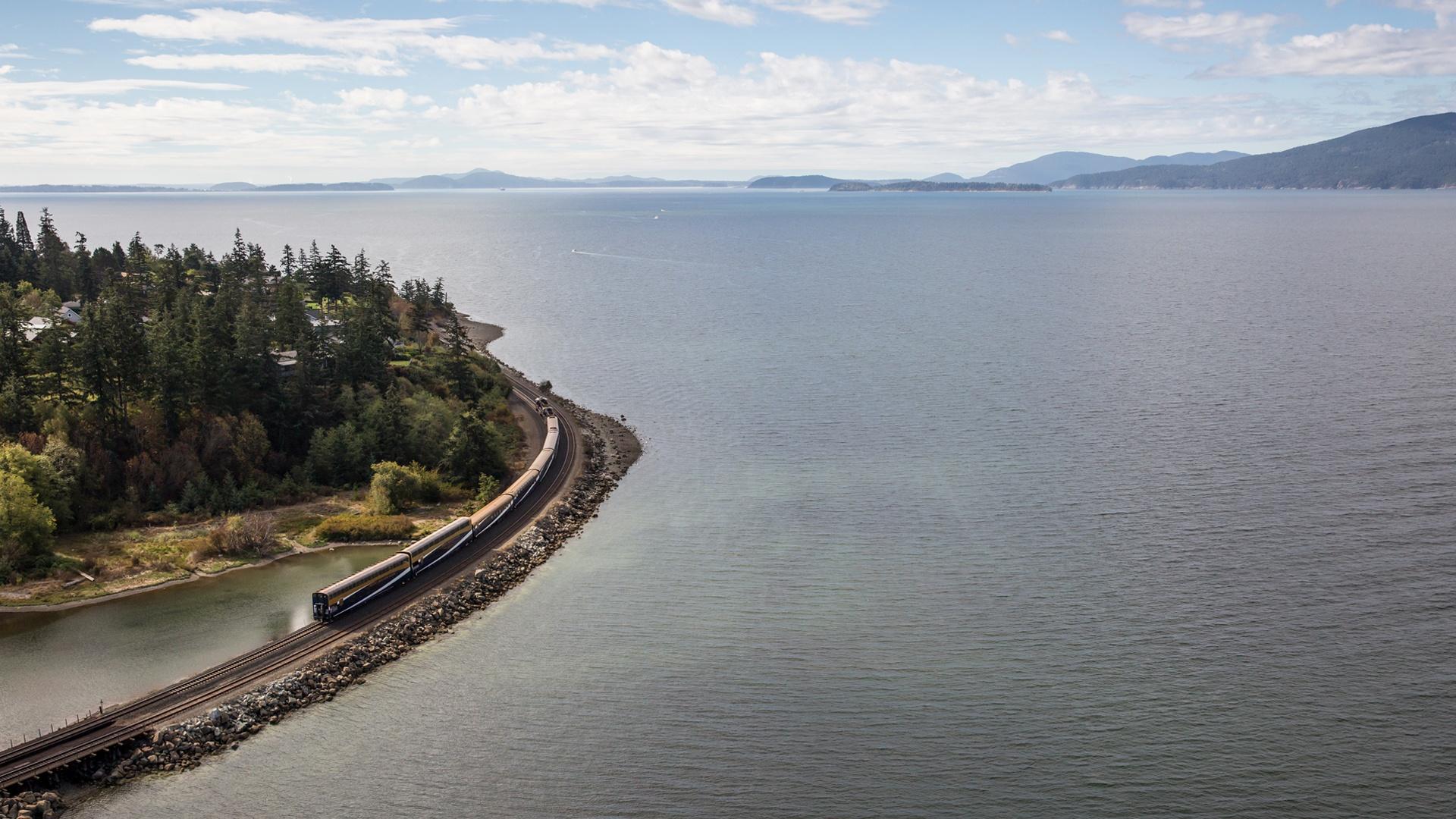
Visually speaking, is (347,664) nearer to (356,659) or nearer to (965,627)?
A: (356,659)

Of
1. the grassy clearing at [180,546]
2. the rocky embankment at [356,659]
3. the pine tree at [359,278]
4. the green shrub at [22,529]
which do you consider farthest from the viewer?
the pine tree at [359,278]

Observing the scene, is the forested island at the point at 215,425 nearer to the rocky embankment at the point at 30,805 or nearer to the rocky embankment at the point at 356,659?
the rocky embankment at the point at 356,659

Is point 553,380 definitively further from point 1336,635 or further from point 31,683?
point 1336,635

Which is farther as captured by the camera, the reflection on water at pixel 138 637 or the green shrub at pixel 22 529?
the green shrub at pixel 22 529

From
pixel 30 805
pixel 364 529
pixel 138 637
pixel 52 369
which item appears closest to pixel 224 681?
pixel 138 637

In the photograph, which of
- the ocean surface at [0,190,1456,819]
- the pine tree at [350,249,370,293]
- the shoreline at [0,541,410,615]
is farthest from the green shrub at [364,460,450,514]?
the pine tree at [350,249,370,293]

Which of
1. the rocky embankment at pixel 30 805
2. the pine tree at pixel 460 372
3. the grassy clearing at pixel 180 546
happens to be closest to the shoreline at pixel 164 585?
the grassy clearing at pixel 180 546

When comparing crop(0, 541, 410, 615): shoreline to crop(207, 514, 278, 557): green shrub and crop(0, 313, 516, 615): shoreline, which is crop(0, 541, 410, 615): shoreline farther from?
crop(207, 514, 278, 557): green shrub
